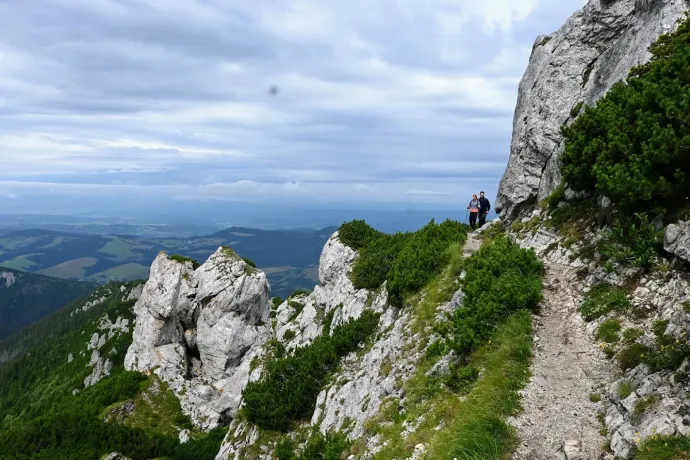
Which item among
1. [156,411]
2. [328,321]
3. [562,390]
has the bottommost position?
[156,411]

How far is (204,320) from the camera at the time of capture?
206 ft

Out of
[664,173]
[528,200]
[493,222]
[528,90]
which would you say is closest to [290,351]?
[493,222]

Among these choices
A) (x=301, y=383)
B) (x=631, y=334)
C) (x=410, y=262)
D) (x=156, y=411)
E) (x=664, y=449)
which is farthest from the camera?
(x=156, y=411)

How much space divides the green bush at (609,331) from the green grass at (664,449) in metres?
3.88

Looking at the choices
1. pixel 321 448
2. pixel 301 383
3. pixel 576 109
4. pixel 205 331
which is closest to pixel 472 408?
pixel 321 448

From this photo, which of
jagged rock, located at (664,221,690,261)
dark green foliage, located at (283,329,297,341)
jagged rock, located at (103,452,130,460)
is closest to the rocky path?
jagged rock, located at (664,221,690,261)

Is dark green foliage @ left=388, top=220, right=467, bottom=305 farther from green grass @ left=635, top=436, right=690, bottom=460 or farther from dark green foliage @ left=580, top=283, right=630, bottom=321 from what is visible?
green grass @ left=635, top=436, right=690, bottom=460

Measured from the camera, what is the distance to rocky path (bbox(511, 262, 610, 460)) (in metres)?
8.63

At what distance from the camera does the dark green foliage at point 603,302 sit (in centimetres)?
1188

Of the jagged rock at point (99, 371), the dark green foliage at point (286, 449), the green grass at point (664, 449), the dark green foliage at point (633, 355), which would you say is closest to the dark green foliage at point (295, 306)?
the dark green foliage at point (286, 449)

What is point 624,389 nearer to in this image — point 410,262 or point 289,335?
point 410,262

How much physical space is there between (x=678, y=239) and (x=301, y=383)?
19361 mm

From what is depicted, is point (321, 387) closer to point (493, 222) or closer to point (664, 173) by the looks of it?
point (493, 222)

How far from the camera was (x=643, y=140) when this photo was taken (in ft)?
45.1
